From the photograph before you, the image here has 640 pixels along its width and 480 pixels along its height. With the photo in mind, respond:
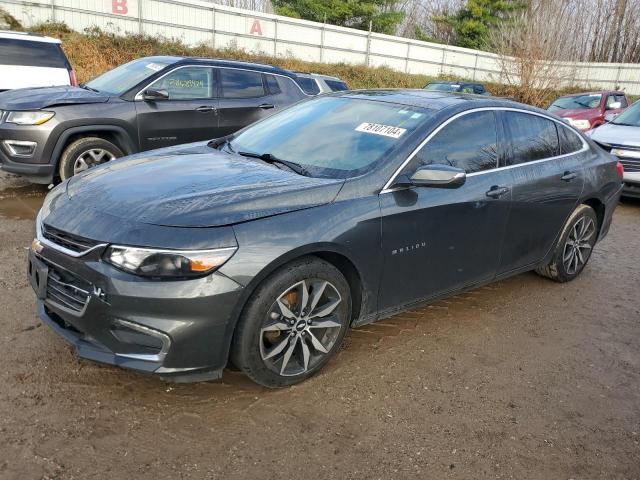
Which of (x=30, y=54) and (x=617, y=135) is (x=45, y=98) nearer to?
(x=30, y=54)

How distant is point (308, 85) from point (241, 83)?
1216 millimetres

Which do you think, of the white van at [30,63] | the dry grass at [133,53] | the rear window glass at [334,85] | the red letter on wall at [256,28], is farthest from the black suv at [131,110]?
the red letter on wall at [256,28]

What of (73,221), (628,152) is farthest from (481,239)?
(628,152)

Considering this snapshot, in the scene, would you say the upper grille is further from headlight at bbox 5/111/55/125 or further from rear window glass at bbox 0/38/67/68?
rear window glass at bbox 0/38/67/68

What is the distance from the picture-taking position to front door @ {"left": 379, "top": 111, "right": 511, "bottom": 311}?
330 centimetres

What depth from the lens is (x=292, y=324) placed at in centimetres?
295

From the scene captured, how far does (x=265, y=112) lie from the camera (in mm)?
7609

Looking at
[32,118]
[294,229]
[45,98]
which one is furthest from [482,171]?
[45,98]

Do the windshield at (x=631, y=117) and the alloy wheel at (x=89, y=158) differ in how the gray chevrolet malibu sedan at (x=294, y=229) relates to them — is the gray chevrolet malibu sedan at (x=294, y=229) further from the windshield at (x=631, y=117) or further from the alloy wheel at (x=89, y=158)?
the windshield at (x=631, y=117)

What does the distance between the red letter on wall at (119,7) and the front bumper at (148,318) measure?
21796mm

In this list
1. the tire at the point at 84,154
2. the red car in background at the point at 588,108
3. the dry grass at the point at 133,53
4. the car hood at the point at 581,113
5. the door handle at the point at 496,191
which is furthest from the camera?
the dry grass at the point at 133,53

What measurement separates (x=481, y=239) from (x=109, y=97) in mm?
4847

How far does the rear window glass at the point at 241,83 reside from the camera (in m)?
7.39

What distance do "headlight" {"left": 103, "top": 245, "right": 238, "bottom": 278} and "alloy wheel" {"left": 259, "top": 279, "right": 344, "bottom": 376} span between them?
48cm
